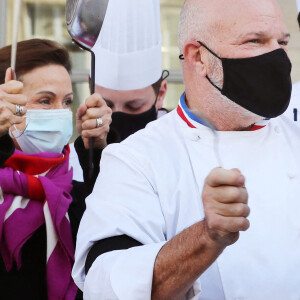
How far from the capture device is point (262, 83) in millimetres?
2145

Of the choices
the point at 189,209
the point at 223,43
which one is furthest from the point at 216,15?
the point at 189,209

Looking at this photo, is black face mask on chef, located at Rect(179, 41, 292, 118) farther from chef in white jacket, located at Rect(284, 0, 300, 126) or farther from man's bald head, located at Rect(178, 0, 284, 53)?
chef in white jacket, located at Rect(284, 0, 300, 126)

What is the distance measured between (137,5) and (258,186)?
126 centimetres

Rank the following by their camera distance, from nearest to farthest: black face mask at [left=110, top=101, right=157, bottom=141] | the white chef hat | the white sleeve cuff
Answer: the white sleeve cuff, the white chef hat, black face mask at [left=110, top=101, right=157, bottom=141]

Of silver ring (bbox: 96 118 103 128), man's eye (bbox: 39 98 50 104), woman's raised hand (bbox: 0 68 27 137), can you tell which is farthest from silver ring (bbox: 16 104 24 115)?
man's eye (bbox: 39 98 50 104)

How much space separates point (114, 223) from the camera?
6.36 feet

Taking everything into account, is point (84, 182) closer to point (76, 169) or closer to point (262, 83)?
point (76, 169)

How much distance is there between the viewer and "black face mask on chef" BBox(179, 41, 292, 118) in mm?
2105

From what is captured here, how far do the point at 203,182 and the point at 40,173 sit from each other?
1.00m

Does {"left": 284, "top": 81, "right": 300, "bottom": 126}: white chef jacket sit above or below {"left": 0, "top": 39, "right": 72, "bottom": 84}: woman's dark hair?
above

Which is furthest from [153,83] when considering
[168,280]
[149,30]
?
[168,280]

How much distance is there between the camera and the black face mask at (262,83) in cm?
211

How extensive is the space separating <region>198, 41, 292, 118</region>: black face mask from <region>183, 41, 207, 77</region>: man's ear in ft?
0.42

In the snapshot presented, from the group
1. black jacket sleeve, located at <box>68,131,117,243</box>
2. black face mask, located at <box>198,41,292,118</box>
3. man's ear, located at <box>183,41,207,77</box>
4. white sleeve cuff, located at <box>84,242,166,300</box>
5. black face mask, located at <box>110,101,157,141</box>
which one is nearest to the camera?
white sleeve cuff, located at <box>84,242,166,300</box>
